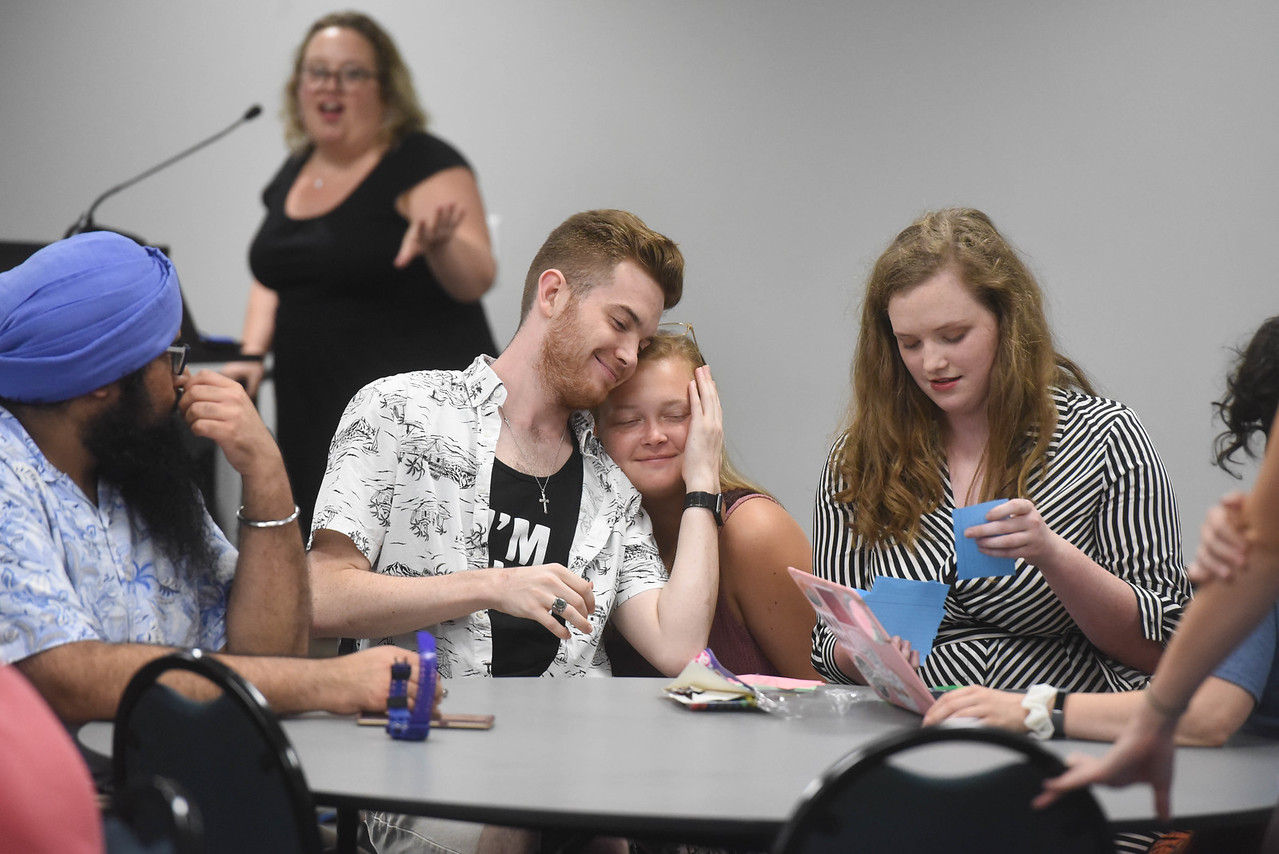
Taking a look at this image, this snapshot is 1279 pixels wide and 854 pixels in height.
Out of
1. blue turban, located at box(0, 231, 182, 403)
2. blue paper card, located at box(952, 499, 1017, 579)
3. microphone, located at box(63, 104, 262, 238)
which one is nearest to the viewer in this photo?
blue turban, located at box(0, 231, 182, 403)

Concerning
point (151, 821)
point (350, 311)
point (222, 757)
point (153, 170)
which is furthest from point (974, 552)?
point (153, 170)

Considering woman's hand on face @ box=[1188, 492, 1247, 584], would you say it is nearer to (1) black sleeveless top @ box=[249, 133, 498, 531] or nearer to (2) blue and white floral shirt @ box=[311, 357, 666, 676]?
(2) blue and white floral shirt @ box=[311, 357, 666, 676]

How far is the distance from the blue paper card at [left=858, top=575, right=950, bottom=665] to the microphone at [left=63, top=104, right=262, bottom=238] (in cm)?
304

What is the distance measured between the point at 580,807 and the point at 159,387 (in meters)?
1.10

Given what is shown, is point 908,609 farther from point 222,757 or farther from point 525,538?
point 222,757

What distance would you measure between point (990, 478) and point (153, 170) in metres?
3.21

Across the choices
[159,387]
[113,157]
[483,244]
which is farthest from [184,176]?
[159,387]

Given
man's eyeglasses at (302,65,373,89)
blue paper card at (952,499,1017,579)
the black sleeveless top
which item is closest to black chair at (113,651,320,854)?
blue paper card at (952,499,1017,579)

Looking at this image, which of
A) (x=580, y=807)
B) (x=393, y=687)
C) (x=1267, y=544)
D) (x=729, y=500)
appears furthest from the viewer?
(x=729, y=500)

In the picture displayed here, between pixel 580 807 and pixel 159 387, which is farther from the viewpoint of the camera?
pixel 159 387

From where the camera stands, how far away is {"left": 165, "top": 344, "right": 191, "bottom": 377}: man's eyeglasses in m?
2.07

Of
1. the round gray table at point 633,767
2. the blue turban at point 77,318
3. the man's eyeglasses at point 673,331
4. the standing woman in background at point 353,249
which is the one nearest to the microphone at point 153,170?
the standing woman in background at point 353,249

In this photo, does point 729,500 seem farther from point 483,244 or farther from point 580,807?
point 483,244

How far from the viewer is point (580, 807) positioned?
141 cm
